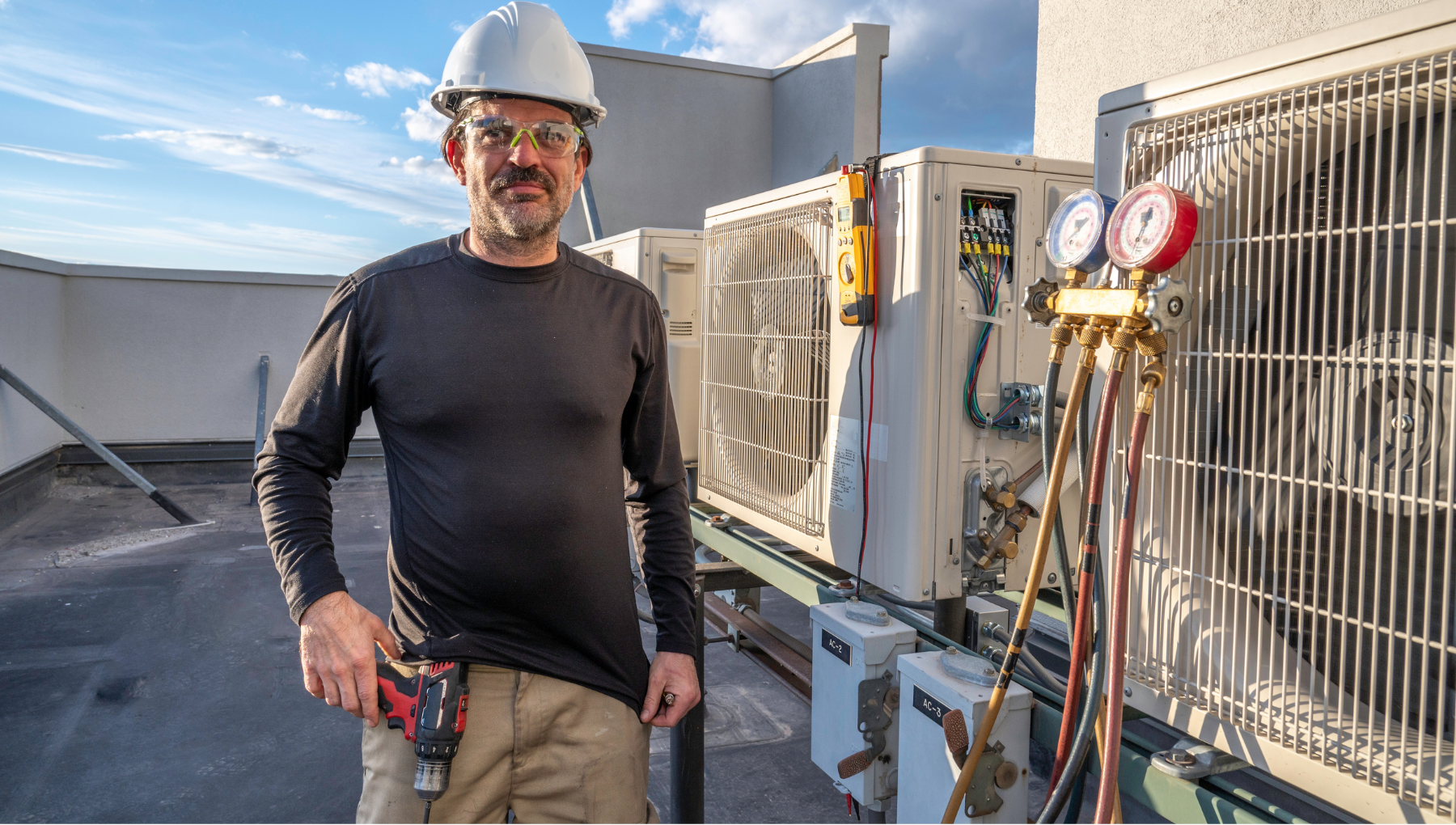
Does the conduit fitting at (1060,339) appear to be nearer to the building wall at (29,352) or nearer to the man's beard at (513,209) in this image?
the man's beard at (513,209)

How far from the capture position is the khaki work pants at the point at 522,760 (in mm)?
1205

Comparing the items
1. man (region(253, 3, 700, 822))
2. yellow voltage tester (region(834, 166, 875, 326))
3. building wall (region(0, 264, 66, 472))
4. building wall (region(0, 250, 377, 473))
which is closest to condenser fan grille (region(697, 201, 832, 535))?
yellow voltage tester (region(834, 166, 875, 326))

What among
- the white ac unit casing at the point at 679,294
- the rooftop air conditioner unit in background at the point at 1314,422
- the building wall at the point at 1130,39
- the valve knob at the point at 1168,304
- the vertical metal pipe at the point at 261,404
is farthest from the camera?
the vertical metal pipe at the point at 261,404

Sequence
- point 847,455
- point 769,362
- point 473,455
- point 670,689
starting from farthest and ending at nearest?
point 769,362 → point 847,455 → point 670,689 → point 473,455

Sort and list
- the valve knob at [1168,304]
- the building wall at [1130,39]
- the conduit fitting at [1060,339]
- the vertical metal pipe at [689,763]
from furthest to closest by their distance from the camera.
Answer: the building wall at [1130,39], the vertical metal pipe at [689,763], the conduit fitting at [1060,339], the valve knob at [1168,304]

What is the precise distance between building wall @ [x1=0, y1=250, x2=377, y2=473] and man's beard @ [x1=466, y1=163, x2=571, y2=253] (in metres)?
6.44

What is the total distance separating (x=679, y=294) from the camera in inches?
98.1

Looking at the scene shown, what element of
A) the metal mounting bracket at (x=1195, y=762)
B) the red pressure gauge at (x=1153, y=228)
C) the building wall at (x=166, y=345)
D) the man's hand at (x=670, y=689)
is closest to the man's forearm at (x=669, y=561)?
the man's hand at (x=670, y=689)

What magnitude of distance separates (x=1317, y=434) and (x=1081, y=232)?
30 centimetres

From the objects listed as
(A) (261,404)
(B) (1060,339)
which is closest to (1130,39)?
(B) (1060,339)

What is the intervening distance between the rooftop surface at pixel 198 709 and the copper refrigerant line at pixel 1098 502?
1.18 m

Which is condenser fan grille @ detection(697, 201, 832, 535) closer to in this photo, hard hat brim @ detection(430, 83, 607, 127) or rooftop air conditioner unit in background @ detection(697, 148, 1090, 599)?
rooftop air conditioner unit in background @ detection(697, 148, 1090, 599)

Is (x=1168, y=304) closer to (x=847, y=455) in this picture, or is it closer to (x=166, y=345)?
(x=847, y=455)

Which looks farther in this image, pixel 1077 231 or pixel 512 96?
pixel 512 96
